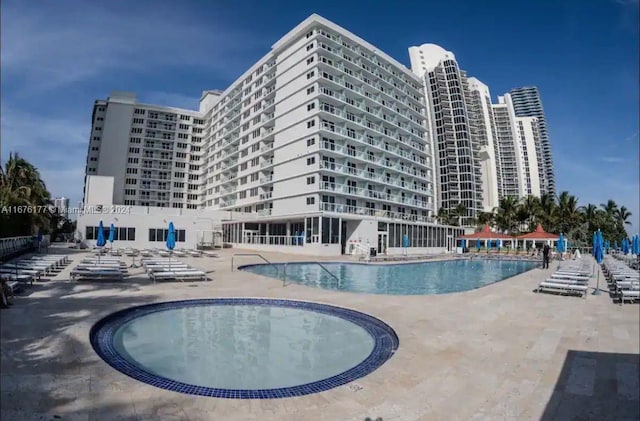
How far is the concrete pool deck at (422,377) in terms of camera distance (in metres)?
3.46

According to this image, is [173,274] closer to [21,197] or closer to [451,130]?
[21,197]

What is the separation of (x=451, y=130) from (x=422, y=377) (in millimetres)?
87887

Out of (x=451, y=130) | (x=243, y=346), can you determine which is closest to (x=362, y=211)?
(x=243, y=346)

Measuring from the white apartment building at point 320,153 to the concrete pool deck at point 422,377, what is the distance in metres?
24.2

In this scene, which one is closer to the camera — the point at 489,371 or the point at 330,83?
the point at 489,371

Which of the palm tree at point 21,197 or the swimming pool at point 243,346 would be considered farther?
the palm tree at point 21,197

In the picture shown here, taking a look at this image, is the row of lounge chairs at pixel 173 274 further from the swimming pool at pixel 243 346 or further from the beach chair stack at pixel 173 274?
the swimming pool at pixel 243 346

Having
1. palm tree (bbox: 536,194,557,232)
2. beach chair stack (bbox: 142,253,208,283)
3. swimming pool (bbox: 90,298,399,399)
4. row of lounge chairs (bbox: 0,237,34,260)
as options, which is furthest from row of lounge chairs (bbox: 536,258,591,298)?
palm tree (bbox: 536,194,557,232)

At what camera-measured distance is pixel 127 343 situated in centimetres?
636

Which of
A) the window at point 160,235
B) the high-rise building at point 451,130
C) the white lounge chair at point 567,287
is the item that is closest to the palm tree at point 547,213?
the high-rise building at point 451,130

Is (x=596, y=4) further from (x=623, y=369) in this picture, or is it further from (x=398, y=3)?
(x=398, y=3)

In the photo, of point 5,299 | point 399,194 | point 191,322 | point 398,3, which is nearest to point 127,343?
point 191,322

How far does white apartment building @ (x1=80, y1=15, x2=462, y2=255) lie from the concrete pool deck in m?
24.2

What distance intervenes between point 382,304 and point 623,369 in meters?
5.27
